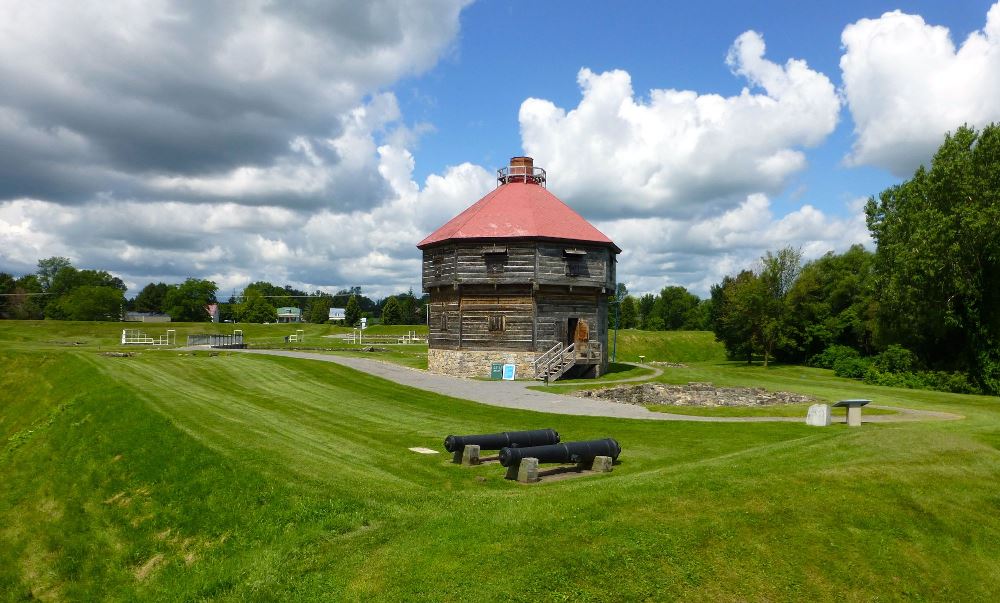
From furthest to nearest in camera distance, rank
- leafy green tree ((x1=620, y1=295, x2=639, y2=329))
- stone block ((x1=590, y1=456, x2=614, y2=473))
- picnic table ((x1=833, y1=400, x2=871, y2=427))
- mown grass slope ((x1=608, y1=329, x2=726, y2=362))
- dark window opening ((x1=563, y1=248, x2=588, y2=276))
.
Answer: leafy green tree ((x1=620, y1=295, x2=639, y2=329)) → mown grass slope ((x1=608, y1=329, x2=726, y2=362)) → dark window opening ((x1=563, y1=248, x2=588, y2=276)) → picnic table ((x1=833, y1=400, x2=871, y2=427)) → stone block ((x1=590, y1=456, x2=614, y2=473))

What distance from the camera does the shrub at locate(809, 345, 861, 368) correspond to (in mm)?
55094

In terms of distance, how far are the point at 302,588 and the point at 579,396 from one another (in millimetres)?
22548

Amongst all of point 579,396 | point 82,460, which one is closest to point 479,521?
point 82,460

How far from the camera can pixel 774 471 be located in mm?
12227

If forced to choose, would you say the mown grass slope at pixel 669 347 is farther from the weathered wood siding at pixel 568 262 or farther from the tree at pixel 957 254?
the tree at pixel 957 254

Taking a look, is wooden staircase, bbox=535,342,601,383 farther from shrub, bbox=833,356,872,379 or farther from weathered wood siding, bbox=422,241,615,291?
shrub, bbox=833,356,872,379

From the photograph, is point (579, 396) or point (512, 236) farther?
point (512, 236)

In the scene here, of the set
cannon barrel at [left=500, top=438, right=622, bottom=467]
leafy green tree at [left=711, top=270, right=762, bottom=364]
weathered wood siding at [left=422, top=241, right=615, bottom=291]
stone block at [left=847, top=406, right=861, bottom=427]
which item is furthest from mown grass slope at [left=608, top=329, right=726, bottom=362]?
cannon barrel at [left=500, top=438, right=622, bottom=467]

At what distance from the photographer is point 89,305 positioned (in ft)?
335

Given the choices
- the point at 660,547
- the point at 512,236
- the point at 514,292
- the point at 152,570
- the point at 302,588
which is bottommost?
the point at 152,570

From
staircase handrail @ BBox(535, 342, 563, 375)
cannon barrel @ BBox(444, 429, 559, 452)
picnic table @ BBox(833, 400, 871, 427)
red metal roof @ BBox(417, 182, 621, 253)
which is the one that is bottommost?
cannon barrel @ BBox(444, 429, 559, 452)

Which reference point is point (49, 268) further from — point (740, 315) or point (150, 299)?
point (740, 315)

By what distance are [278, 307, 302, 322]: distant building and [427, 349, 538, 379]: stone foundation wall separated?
136 meters

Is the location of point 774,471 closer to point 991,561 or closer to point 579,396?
point 991,561
